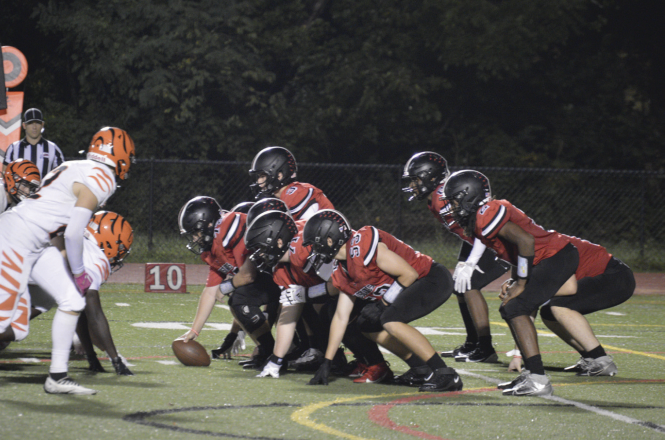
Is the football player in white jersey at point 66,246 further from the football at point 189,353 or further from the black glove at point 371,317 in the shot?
the black glove at point 371,317

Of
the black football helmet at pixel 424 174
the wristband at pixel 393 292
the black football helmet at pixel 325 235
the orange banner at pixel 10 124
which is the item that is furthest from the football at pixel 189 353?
the orange banner at pixel 10 124

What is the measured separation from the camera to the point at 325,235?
20.5ft

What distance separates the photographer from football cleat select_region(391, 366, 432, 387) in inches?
258

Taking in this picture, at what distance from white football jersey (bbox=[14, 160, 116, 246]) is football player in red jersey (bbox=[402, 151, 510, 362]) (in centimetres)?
300

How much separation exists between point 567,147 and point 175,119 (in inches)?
→ 435

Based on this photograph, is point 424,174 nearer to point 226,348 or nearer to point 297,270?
point 297,270

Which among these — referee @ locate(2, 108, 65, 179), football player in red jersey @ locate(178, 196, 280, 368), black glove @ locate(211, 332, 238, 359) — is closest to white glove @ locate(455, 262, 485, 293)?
football player in red jersey @ locate(178, 196, 280, 368)

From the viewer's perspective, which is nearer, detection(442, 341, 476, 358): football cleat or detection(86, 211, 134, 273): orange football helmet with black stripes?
detection(86, 211, 134, 273): orange football helmet with black stripes

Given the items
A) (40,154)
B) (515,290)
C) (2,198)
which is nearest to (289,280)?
(515,290)

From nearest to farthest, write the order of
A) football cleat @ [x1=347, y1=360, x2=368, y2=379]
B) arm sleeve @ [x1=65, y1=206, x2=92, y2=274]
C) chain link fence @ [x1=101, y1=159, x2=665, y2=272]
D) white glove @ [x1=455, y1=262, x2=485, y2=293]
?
1. arm sleeve @ [x1=65, y1=206, x2=92, y2=274]
2. football cleat @ [x1=347, y1=360, x2=368, y2=379]
3. white glove @ [x1=455, y1=262, x2=485, y2=293]
4. chain link fence @ [x1=101, y1=159, x2=665, y2=272]

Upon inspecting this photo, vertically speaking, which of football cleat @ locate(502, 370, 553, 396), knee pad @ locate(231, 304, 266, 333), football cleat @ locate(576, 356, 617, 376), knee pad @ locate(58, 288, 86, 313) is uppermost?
knee pad @ locate(58, 288, 86, 313)

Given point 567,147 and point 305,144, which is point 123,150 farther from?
point 567,147

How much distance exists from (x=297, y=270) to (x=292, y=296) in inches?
Answer: 9.7

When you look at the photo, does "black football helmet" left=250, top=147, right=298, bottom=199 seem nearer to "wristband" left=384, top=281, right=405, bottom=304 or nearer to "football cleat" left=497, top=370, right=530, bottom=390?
"wristband" left=384, top=281, right=405, bottom=304
